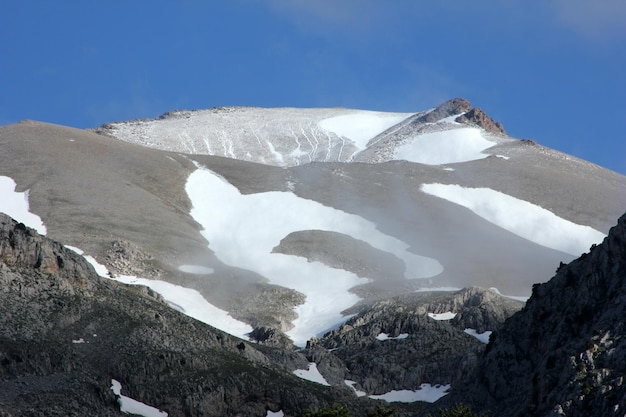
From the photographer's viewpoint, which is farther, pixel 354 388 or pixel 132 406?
pixel 354 388

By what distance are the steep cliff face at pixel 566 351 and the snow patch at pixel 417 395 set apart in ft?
56.1

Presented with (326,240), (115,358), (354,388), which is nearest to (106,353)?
(115,358)

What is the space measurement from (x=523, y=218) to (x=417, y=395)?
7280cm

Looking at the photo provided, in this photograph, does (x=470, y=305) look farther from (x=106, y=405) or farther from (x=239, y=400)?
(x=106, y=405)

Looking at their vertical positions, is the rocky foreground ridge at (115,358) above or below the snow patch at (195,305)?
below

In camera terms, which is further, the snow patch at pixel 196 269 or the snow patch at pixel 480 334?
the snow patch at pixel 196 269

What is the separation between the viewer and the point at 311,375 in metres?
98.1

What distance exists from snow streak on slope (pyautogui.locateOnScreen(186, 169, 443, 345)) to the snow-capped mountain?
288mm

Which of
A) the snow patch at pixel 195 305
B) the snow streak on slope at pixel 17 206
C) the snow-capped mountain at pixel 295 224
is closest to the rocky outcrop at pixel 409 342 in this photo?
the snow-capped mountain at pixel 295 224

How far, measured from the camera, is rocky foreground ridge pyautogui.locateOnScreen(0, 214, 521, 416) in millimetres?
73312

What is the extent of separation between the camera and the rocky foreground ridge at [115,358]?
73312mm

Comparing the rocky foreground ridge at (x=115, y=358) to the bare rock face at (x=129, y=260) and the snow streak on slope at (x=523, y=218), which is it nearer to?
the bare rock face at (x=129, y=260)

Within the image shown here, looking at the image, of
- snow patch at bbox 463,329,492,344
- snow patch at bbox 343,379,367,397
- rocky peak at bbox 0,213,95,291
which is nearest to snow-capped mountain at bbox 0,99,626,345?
snow patch at bbox 343,379,367,397

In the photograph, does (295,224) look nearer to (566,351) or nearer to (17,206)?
(17,206)
